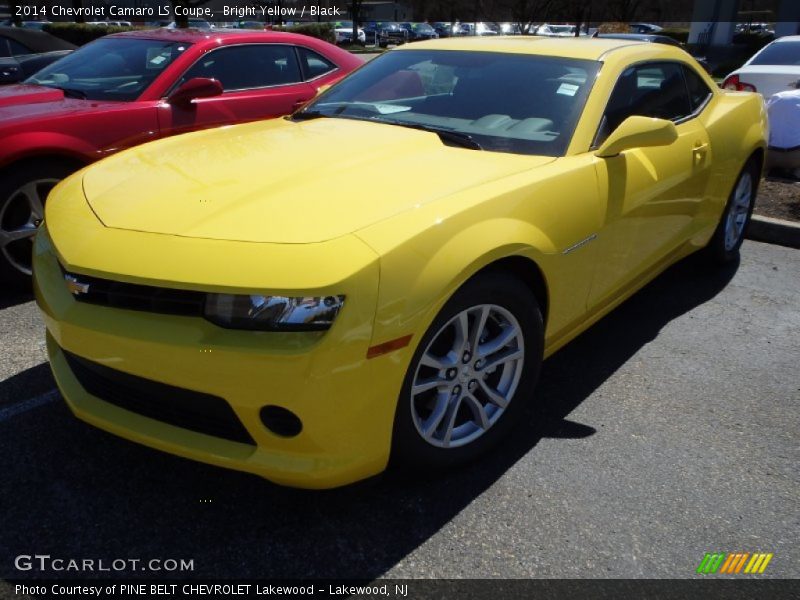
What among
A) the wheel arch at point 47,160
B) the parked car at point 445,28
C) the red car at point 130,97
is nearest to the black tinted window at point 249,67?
the red car at point 130,97

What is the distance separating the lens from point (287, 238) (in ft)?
7.22

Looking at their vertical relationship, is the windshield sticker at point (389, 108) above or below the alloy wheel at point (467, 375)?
above

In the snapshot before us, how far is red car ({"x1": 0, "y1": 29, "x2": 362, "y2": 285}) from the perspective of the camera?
13.6 feet

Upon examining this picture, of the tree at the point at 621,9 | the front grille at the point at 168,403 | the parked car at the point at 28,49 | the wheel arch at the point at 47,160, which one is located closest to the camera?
the front grille at the point at 168,403

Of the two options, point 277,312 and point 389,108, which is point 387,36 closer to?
point 389,108

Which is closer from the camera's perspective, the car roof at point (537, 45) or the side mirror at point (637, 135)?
the side mirror at point (637, 135)

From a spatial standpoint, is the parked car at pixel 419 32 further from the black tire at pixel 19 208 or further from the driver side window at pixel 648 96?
the black tire at pixel 19 208

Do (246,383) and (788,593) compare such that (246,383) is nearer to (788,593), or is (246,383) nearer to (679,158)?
(788,593)

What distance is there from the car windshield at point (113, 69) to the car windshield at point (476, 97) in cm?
166

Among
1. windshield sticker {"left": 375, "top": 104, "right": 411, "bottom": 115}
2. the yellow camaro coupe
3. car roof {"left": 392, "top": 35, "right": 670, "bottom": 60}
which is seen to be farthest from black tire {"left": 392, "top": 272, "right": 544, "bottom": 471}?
car roof {"left": 392, "top": 35, "right": 670, "bottom": 60}

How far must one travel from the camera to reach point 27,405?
301cm

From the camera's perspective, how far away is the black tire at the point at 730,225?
4672mm

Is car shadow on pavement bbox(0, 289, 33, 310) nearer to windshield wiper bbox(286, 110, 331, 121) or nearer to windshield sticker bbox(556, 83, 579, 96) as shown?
windshield wiper bbox(286, 110, 331, 121)

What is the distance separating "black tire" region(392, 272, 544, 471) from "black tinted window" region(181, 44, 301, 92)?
335 centimetres
